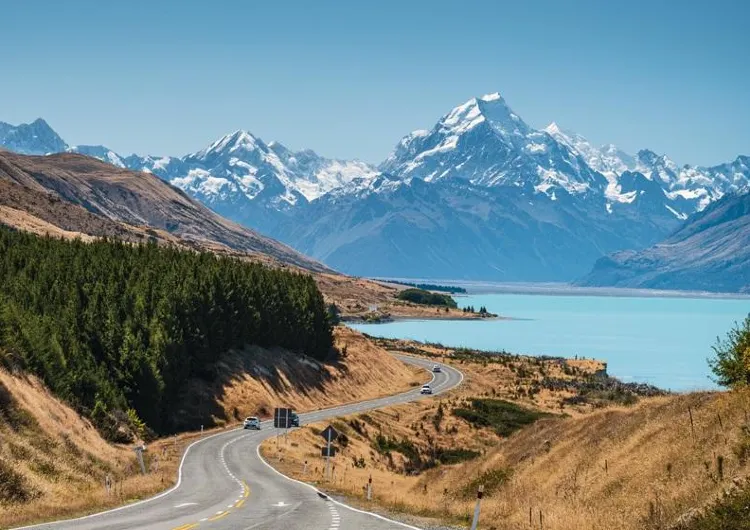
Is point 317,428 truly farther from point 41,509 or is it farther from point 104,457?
point 41,509

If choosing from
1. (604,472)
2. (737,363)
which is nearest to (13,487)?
(604,472)

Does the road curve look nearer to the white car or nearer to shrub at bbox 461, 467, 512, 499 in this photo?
shrub at bbox 461, 467, 512, 499

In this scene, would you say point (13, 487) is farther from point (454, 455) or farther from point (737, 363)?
point (454, 455)

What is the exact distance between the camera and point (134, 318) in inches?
3423

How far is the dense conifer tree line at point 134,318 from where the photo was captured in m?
65.6

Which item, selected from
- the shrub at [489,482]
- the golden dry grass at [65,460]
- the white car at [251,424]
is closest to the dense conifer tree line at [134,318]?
the golden dry grass at [65,460]

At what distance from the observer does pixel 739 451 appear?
95.6ft

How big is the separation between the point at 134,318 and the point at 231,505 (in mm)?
53257

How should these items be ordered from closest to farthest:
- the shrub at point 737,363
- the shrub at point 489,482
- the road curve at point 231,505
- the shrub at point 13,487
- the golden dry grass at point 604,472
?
the golden dry grass at point 604,472, the road curve at point 231,505, the shrub at point 13,487, the shrub at point 737,363, the shrub at point 489,482

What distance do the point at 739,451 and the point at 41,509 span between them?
24.0m

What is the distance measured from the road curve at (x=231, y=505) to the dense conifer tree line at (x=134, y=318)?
1141 centimetres

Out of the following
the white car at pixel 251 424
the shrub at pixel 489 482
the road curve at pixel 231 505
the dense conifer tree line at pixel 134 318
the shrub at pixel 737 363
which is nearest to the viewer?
the road curve at pixel 231 505

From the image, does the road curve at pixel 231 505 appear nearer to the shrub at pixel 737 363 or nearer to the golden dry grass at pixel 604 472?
the golden dry grass at pixel 604 472

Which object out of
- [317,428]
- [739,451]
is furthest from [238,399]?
[739,451]
